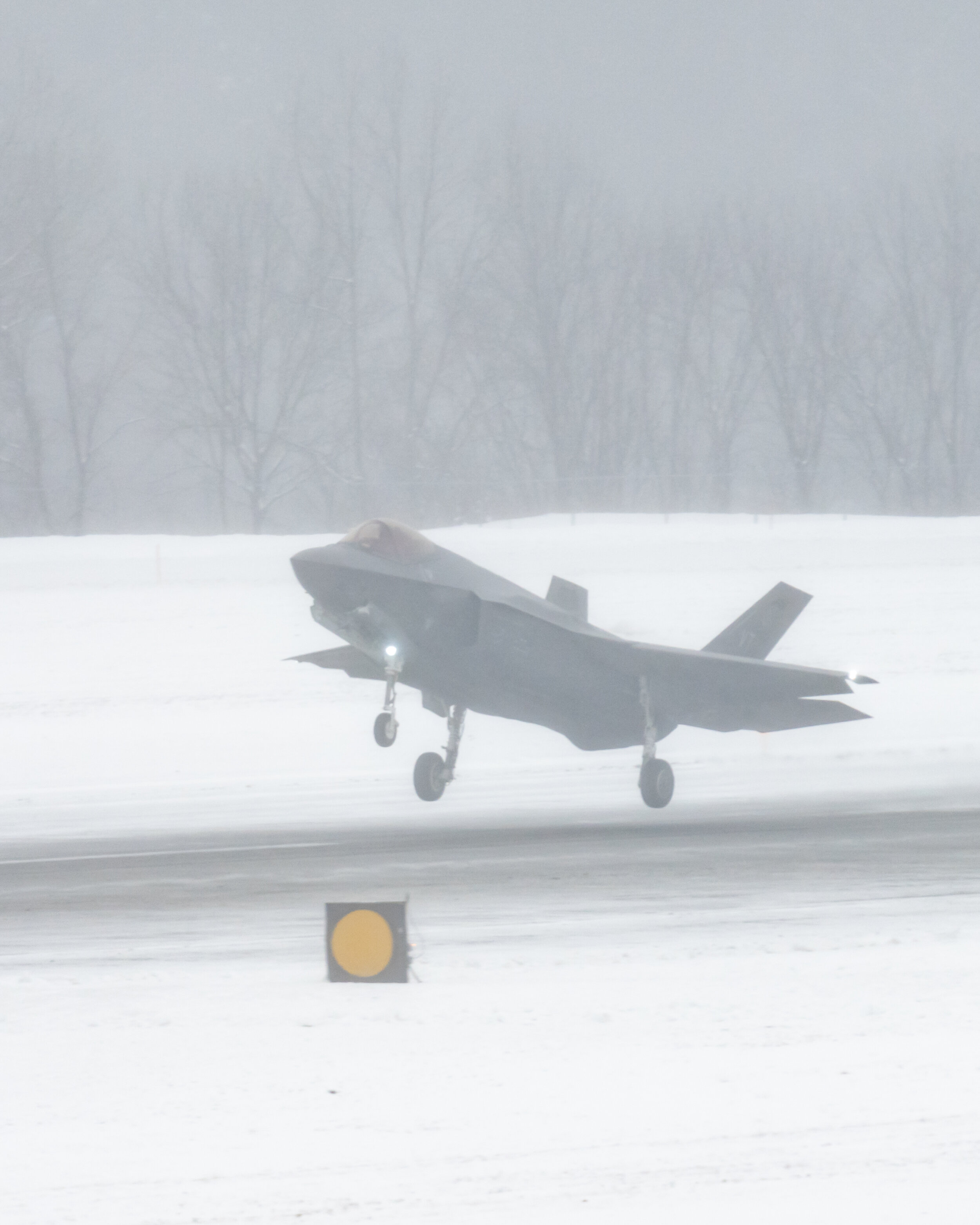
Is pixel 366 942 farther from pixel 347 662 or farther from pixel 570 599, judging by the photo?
pixel 347 662

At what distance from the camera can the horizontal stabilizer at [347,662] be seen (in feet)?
51.5

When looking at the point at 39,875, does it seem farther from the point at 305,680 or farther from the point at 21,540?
the point at 21,540

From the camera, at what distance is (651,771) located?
49.8ft

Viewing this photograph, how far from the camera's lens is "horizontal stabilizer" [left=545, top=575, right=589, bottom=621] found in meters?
15.4

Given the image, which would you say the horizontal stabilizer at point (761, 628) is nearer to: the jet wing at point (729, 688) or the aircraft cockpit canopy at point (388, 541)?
the jet wing at point (729, 688)

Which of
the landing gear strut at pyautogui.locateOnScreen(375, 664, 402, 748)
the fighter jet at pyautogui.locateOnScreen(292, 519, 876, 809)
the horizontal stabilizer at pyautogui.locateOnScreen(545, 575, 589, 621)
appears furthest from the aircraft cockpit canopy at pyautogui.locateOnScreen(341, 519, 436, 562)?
the horizontal stabilizer at pyautogui.locateOnScreen(545, 575, 589, 621)

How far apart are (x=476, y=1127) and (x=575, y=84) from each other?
135851mm

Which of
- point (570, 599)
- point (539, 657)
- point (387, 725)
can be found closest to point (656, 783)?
point (539, 657)

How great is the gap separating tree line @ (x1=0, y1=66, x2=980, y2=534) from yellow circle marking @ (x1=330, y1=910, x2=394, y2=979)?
41.3 meters

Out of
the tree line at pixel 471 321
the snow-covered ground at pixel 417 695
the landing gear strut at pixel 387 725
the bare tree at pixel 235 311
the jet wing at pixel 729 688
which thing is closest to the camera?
the landing gear strut at pixel 387 725

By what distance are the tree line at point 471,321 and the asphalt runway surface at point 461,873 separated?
35606 mm

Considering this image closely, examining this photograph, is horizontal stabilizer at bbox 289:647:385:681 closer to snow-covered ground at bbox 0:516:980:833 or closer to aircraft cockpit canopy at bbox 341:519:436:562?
snow-covered ground at bbox 0:516:980:833

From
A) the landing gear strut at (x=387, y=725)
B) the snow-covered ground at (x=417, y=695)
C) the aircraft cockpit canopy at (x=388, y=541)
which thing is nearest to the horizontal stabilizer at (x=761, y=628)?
the snow-covered ground at (x=417, y=695)

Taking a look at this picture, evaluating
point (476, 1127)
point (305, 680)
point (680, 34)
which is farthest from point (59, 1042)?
point (680, 34)
